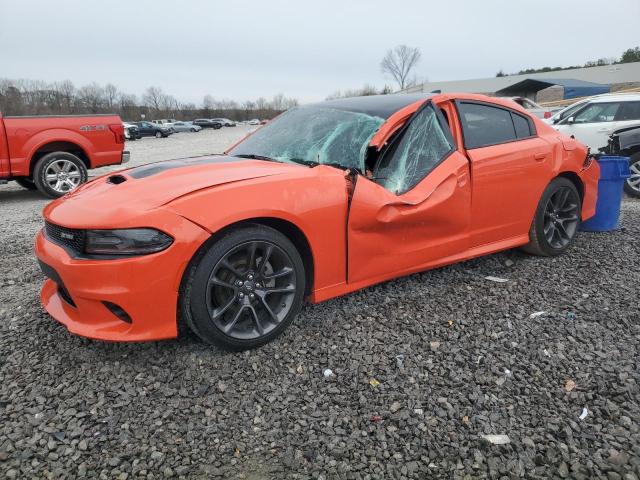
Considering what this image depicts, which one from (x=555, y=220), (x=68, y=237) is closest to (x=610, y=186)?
(x=555, y=220)

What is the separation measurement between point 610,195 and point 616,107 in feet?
16.4

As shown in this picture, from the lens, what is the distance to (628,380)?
2496 millimetres

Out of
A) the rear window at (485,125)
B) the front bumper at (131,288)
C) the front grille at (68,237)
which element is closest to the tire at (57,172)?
the front grille at (68,237)

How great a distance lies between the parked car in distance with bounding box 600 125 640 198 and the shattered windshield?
5658 mm

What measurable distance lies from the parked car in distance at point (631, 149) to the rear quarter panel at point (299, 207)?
626cm

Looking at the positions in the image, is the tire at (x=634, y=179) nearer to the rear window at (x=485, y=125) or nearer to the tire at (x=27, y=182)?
the rear window at (x=485, y=125)

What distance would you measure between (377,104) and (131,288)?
7.35ft

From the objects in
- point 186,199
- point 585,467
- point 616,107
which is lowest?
point 585,467

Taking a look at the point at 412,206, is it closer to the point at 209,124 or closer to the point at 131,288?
the point at 131,288

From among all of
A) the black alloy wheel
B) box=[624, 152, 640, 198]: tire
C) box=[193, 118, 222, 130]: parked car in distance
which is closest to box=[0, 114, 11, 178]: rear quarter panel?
the black alloy wheel

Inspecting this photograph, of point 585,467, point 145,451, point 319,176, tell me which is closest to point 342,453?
point 145,451

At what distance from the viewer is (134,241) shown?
239 cm

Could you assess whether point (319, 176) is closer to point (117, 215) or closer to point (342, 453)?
point (117, 215)

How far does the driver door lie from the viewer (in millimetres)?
3002
